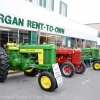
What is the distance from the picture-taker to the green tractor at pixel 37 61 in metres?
5.29

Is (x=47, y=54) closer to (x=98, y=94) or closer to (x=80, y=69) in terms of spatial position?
(x=98, y=94)

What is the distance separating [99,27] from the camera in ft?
161

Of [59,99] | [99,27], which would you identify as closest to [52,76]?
[59,99]

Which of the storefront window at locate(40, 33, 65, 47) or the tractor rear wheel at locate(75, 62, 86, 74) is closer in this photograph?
the tractor rear wheel at locate(75, 62, 86, 74)

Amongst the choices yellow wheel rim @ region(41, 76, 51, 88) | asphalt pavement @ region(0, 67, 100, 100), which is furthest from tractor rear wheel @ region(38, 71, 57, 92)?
asphalt pavement @ region(0, 67, 100, 100)

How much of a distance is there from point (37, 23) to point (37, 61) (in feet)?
26.2

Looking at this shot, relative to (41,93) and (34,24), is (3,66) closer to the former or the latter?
(41,93)

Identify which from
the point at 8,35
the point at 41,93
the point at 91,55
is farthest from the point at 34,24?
the point at 41,93

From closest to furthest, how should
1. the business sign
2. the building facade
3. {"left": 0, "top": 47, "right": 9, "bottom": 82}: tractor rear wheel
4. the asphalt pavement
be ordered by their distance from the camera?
the asphalt pavement
{"left": 0, "top": 47, "right": 9, "bottom": 82}: tractor rear wheel
the business sign
the building facade

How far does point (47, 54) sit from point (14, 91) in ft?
5.25

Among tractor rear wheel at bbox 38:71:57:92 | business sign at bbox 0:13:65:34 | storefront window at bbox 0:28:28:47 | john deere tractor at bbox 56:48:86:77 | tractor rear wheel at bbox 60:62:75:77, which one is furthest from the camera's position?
storefront window at bbox 0:28:28:47

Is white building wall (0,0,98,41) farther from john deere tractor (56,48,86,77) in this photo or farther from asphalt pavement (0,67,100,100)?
→ asphalt pavement (0,67,100,100)

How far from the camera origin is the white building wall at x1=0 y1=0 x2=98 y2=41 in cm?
1173

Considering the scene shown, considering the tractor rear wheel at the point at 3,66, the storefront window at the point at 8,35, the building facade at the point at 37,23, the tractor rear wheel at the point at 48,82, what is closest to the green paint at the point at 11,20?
the building facade at the point at 37,23
